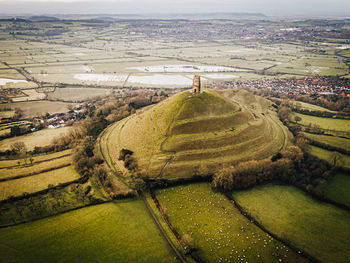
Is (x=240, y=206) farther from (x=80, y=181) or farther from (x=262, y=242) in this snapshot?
(x=80, y=181)

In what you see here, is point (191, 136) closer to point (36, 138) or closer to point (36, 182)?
point (36, 182)

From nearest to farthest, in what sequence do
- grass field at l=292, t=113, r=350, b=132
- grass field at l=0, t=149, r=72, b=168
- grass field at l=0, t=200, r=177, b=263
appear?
grass field at l=0, t=200, r=177, b=263, grass field at l=0, t=149, r=72, b=168, grass field at l=292, t=113, r=350, b=132

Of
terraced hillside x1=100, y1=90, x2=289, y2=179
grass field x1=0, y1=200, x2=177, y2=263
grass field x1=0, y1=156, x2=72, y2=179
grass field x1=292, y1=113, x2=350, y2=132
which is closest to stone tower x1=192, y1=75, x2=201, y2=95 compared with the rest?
terraced hillside x1=100, y1=90, x2=289, y2=179

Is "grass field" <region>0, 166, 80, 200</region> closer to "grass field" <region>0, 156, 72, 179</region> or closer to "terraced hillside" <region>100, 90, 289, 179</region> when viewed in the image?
"grass field" <region>0, 156, 72, 179</region>

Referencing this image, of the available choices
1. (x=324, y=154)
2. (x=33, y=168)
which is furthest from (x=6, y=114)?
(x=324, y=154)

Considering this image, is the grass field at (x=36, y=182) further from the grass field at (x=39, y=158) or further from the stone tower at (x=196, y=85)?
the stone tower at (x=196, y=85)
